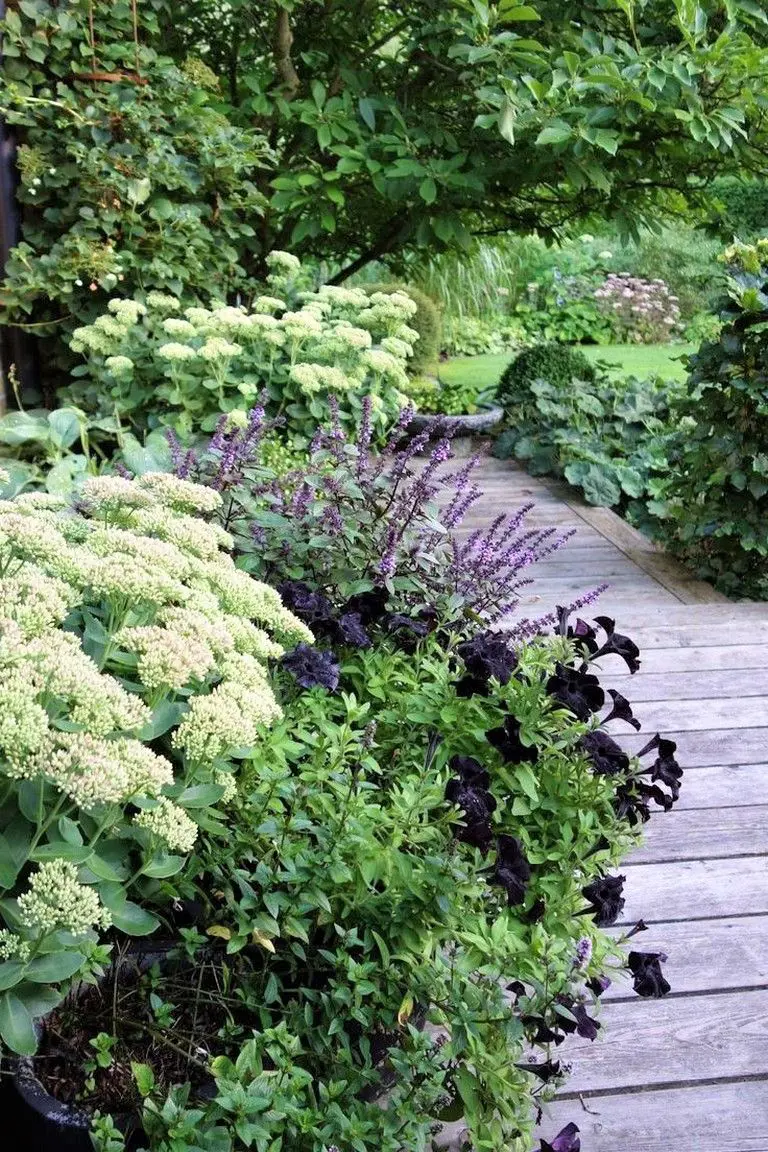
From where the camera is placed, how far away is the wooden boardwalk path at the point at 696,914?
5.30 ft

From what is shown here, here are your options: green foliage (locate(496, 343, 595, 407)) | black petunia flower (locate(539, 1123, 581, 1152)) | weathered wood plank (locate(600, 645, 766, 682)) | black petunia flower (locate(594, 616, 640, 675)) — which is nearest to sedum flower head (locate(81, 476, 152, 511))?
black petunia flower (locate(594, 616, 640, 675))

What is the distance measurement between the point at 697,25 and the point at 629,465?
2.23 m

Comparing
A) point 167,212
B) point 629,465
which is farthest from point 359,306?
point 629,465

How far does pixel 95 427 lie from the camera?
3787 mm

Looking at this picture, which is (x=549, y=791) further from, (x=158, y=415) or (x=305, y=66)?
(x=305, y=66)

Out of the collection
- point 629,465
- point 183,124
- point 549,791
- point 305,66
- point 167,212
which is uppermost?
point 305,66

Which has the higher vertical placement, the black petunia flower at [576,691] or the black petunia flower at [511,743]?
the black petunia flower at [576,691]

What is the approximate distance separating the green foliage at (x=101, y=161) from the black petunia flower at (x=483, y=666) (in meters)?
2.75

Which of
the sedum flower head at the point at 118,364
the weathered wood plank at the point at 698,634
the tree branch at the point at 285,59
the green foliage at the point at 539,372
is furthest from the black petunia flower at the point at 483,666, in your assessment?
the green foliage at the point at 539,372

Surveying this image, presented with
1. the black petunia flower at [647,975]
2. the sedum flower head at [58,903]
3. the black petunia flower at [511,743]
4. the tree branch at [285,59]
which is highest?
the tree branch at [285,59]

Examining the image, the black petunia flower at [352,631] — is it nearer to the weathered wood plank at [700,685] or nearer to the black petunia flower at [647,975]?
the black petunia flower at [647,975]

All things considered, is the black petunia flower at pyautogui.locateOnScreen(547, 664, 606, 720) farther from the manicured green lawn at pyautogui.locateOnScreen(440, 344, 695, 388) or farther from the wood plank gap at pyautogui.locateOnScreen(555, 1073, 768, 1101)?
the manicured green lawn at pyautogui.locateOnScreen(440, 344, 695, 388)

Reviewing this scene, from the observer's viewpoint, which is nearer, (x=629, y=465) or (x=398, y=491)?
(x=398, y=491)

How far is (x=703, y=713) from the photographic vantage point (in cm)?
291
